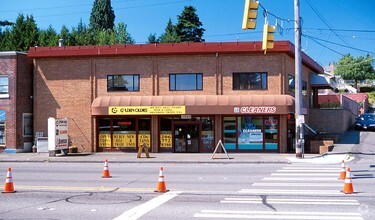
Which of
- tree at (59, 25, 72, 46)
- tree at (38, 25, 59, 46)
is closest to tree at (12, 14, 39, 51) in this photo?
tree at (38, 25, 59, 46)

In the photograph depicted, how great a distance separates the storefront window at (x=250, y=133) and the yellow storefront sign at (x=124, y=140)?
6.98m

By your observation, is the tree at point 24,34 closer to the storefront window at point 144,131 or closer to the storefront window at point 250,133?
the storefront window at point 144,131

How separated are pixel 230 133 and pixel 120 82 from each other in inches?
315

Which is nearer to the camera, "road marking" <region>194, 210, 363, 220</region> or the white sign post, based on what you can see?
"road marking" <region>194, 210, 363, 220</region>

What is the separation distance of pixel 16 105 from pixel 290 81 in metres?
18.3

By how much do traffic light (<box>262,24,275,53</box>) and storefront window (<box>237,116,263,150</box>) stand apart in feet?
38.0

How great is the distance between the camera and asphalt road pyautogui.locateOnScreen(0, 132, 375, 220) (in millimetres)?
10391

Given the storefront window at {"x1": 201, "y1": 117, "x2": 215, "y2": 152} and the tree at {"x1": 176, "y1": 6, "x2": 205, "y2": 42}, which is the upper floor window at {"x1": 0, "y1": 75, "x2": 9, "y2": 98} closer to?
the storefront window at {"x1": 201, "y1": 117, "x2": 215, "y2": 152}

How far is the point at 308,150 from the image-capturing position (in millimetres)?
32281

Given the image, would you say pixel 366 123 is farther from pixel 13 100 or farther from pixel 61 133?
pixel 13 100

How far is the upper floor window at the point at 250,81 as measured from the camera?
30734mm

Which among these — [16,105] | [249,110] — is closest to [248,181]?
[249,110]

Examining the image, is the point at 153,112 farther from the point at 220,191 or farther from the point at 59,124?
the point at 220,191

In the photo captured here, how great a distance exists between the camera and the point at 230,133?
3100cm
